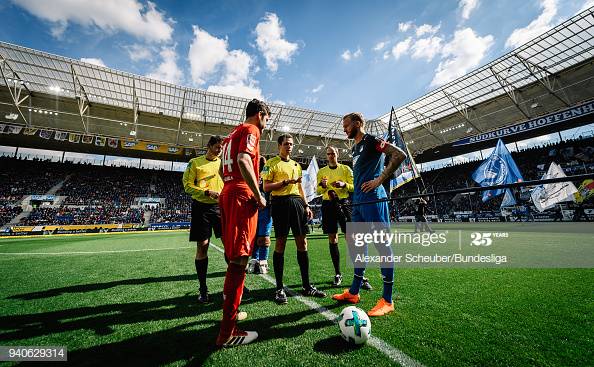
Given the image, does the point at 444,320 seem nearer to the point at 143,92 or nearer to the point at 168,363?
the point at 168,363

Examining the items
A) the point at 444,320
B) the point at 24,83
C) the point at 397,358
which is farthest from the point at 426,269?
the point at 24,83

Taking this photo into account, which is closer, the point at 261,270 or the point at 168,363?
the point at 168,363

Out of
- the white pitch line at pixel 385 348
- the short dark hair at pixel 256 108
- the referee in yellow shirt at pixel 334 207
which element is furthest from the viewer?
the referee in yellow shirt at pixel 334 207

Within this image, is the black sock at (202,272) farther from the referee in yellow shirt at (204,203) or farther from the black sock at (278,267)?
the black sock at (278,267)

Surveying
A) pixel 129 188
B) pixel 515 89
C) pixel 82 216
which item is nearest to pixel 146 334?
pixel 515 89

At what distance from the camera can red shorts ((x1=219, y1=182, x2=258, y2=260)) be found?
2146 millimetres

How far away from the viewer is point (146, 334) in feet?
7.57

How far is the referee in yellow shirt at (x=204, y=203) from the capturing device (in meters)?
3.39

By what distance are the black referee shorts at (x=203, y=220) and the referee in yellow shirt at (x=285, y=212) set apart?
849 mm

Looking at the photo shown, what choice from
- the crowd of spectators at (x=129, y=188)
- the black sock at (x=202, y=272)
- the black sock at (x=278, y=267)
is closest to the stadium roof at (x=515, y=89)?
the crowd of spectators at (x=129, y=188)

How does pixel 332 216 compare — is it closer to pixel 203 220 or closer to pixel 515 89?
pixel 203 220

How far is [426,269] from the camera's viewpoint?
471 centimetres

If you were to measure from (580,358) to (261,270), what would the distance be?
4146 millimetres

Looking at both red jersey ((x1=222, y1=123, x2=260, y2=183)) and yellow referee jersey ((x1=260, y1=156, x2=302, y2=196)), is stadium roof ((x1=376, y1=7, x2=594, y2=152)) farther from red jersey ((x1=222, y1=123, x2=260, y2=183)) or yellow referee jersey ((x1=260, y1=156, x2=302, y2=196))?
red jersey ((x1=222, y1=123, x2=260, y2=183))
